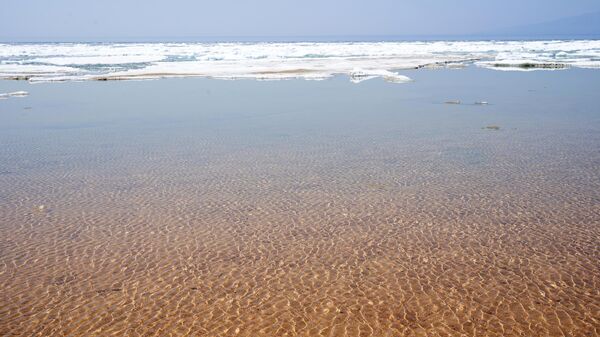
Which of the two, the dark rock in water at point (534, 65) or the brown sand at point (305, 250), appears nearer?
the brown sand at point (305, 250)

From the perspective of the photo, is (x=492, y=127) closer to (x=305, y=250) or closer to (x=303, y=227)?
(x=303, y=227)

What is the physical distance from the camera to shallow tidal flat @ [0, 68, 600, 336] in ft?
14.9

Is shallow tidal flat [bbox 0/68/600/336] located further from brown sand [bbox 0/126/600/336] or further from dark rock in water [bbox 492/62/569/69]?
dark rock in water [bbox 492/62/569/69]

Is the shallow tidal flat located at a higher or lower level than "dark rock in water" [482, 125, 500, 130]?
lower

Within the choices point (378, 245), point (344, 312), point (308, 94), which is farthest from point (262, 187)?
point (308, 94)

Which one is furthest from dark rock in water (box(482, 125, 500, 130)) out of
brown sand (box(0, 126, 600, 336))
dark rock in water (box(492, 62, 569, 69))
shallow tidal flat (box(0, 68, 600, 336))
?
dark rock in water (box(492, 62, 569, 69))

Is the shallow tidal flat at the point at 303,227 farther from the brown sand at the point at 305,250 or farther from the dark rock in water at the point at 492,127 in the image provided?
the dark rock in water at the point at 492,127

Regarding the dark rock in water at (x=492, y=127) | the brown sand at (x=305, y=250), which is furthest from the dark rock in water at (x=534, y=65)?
the brown sand at (x=305, y=250)

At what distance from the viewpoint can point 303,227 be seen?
649 centimetres

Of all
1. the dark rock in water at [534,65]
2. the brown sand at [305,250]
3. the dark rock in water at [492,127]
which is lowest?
the brown sand at [305,250]

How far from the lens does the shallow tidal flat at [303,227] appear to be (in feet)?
14.9

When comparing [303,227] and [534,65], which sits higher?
[534,65]

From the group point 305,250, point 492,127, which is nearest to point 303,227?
point 305,250

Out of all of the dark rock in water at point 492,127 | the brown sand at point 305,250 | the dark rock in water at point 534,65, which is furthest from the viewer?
the dark rock in water at point 534,65
